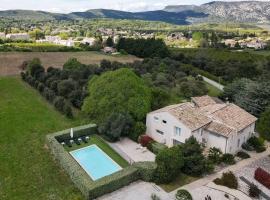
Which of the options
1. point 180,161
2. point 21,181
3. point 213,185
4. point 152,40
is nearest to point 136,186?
point 180,161

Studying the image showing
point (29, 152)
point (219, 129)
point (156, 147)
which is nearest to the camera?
point (29, 152)

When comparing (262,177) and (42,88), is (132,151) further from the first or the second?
(42,88)

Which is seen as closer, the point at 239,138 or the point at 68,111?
the point at 239,138

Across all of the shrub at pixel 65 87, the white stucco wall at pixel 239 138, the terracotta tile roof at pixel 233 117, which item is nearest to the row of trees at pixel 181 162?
the white stucco wall at pixel 239 138

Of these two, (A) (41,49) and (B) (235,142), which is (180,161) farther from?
(A) (41,49)

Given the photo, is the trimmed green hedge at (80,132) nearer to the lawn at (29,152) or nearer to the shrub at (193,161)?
the lawn at (29,152)

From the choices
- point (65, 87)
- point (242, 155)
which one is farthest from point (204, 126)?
point (65, 87)

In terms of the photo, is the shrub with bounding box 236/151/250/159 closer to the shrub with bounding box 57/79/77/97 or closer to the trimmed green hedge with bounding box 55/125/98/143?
the trimmed green hedge with bounding box 55/125/98/143
